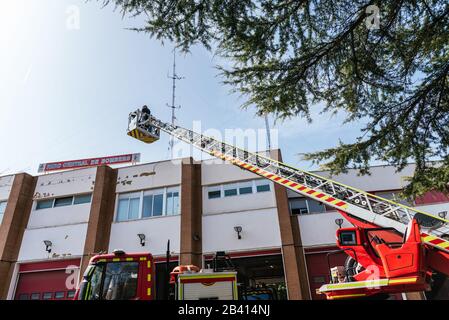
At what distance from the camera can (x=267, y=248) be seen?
44.7 feet

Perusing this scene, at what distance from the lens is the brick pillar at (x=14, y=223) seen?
49.5 feet

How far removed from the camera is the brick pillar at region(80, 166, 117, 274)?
14.7m

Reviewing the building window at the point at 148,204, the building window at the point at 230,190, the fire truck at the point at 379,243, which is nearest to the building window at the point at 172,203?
the building window at the point at 148,204

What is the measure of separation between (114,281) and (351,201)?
5847mm

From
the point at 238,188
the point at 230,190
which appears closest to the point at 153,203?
the point at 230,190

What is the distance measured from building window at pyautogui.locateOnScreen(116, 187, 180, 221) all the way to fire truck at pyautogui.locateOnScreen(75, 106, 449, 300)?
826cm

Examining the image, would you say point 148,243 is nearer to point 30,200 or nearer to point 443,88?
point 30,200

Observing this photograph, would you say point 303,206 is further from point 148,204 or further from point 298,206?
point 148,204

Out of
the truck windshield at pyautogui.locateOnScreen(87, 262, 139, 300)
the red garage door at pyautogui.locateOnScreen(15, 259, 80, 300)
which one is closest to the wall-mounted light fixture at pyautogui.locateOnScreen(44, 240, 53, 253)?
the red garage door at pyautogui.locateOnScreen(15, 259, 80, 300)

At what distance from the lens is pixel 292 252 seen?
13.2m

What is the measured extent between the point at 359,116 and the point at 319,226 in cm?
793

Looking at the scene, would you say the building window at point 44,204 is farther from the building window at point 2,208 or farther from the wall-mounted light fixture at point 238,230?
the wall-mounted light fixture at point 238,230

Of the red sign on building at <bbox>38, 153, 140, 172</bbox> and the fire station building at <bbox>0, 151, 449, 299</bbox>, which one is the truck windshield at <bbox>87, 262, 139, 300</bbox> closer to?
the fire station building at <bbox>0, 151, 449, 299</bbox>

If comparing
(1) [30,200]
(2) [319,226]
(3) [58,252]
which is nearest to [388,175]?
(2) [319,226]
